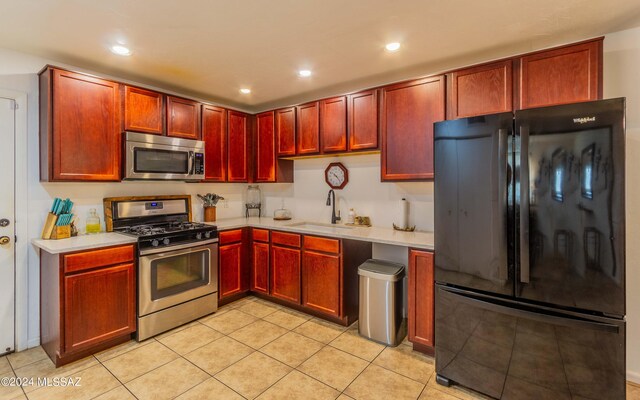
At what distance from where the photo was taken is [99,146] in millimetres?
2881

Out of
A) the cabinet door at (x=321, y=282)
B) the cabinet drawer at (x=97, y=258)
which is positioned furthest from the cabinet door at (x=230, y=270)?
the cabinet drawer at (x=97, y=258)

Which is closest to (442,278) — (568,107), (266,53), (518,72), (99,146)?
(568,107)

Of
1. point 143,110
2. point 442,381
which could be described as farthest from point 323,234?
point 143,110

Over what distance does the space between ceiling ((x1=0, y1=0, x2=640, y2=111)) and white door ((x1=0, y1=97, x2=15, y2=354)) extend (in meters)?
0.63

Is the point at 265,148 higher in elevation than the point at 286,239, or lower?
higher

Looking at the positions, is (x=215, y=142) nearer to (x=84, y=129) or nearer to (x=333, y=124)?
(x=84, y=129)

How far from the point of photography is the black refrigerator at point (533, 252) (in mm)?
1699

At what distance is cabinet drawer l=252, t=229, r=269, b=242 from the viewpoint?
3672 millimetres

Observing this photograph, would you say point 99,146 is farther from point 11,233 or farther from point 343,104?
point 343,104

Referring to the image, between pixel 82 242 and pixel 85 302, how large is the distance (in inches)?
19.2

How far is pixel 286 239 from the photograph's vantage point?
3.47 metres

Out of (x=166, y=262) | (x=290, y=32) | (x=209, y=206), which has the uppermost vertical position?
(x=290, y=32)

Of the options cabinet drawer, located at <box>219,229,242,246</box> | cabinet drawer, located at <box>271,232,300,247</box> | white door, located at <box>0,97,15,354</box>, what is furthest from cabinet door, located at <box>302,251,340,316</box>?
white door, located at <box>0,97,15,354</box>

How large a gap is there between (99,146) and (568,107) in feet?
11.8
